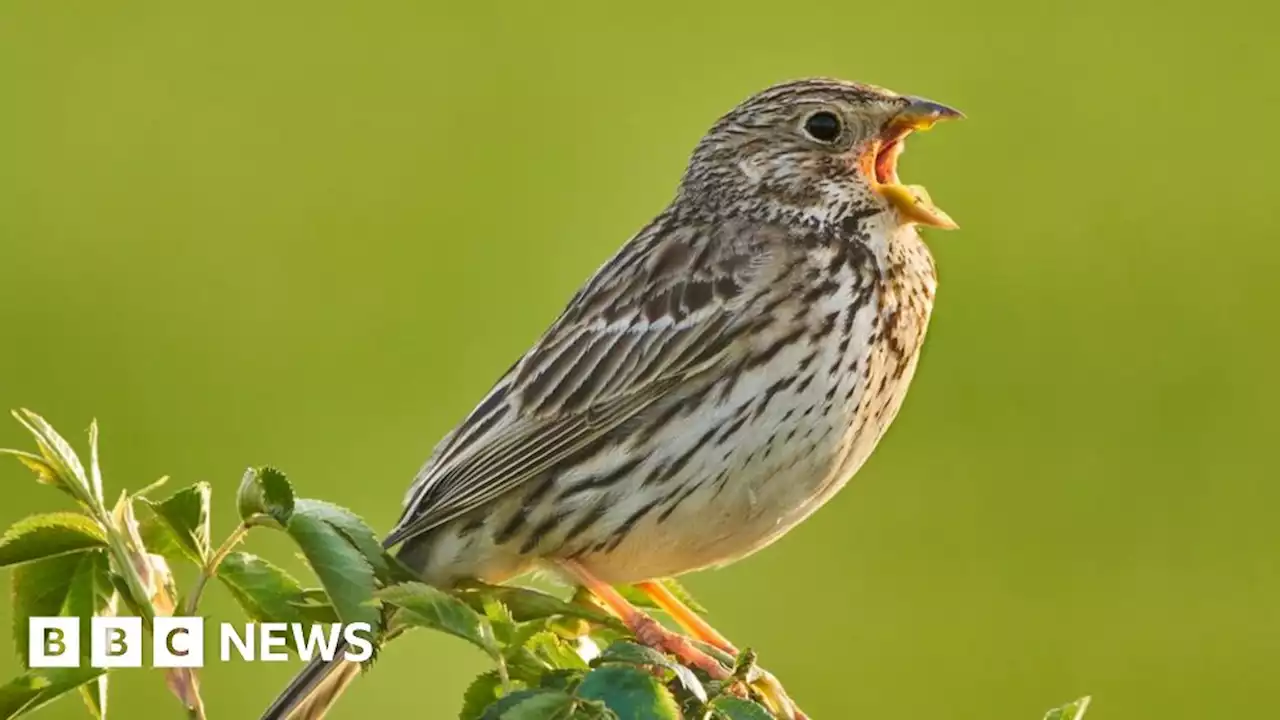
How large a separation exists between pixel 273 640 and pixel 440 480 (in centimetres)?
126

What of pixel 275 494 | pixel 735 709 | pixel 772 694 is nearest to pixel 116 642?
pixel 275 494

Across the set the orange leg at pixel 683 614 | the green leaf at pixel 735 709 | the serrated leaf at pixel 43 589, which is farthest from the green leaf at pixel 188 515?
the orange leg at pixel 683 614

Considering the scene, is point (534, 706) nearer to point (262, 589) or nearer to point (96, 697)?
point (262, 589)

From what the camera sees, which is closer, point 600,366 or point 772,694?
point 772,694

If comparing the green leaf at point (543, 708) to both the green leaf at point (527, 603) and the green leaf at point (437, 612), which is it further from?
the green leaf at point (527, 603)

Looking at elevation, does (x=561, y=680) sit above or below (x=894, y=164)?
below

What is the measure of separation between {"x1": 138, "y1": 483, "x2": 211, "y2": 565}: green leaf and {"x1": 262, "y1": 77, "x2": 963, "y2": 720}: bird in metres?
0.92

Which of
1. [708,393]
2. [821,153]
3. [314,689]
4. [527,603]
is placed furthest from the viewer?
[821,153]

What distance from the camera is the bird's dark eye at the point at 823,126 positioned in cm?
338

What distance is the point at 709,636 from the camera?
128 inches

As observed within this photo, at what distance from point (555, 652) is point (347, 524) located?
369 millimetres

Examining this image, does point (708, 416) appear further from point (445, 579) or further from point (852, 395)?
point (445, 579)

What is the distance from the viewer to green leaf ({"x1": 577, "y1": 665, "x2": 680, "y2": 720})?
173 cm

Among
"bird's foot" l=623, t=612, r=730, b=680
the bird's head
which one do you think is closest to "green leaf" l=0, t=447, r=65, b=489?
"bird's foot" l=623, t=612, r=730, b=680
